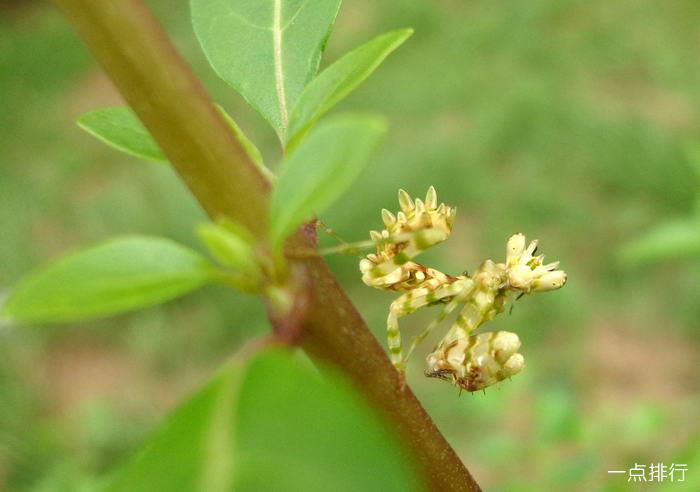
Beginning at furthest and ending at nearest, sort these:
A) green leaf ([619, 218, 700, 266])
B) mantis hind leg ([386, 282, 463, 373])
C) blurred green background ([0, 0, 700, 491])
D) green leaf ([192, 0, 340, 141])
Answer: blurred green background ([0, 0, 700, 491])
green leaf ([619, 218, 700, 266])
green leaf ([192, 0, 340, 141])
mantis hind leg ([386, 282, 463, 373])

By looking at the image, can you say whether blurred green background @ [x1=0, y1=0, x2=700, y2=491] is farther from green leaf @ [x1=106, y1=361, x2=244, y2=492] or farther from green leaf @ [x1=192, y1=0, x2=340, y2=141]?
green leaf @ [x1=106, y1=361, x2=244, y2=492]

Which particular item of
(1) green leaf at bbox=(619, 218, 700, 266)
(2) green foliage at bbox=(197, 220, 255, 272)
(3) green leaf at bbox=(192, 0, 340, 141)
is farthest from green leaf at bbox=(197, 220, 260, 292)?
(1) green leaf at bbox=(619, 218, 700, 266)

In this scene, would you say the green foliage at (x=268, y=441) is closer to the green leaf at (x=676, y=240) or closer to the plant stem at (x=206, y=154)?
the plant stem at (x=206, y=154)

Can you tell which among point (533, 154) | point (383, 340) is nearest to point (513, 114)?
point (533, 154)

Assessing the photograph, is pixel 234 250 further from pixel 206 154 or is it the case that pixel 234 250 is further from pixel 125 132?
pixel 125 132

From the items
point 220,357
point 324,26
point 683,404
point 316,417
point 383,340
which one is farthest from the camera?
point 220,357

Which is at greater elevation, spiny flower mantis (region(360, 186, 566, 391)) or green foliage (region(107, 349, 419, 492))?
spiny flower mantis (region(360, 186, 566, 391))

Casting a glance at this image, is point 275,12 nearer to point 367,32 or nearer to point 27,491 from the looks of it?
point 27,491
